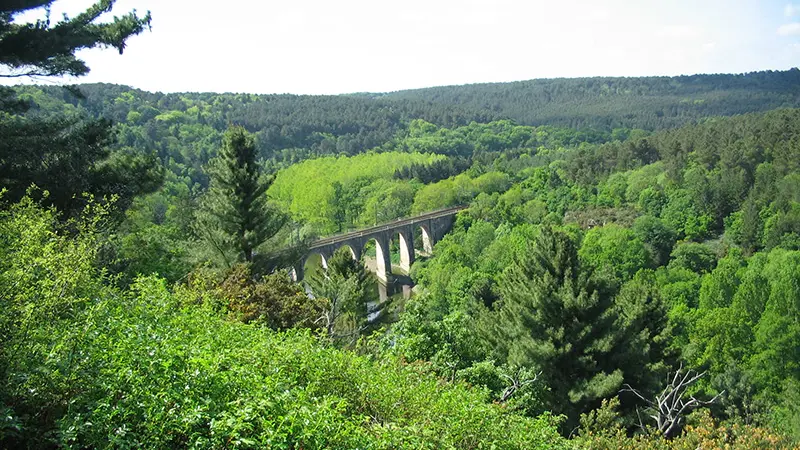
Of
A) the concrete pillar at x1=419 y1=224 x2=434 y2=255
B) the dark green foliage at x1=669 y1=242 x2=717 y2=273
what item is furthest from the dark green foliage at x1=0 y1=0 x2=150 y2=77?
the concrete pillar at x1=419 y1=224 x2=434 y2=255

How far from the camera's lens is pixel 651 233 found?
46.4 m

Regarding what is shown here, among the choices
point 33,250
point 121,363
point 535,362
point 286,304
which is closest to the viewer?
point 121,363

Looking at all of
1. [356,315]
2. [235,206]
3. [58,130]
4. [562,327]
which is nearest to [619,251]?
[356,315]

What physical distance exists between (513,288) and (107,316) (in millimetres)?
13297

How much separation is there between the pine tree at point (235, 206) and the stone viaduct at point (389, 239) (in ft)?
82.1

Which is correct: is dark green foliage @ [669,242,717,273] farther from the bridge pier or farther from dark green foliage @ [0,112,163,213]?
dark green foliage @ [0,112,163,213]

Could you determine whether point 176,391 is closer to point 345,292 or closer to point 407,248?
point 345,292

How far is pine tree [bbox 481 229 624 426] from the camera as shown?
15.6 metres

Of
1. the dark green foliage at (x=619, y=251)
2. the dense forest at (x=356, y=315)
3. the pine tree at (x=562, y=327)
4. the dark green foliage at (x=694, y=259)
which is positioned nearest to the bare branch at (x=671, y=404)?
the dense forest at (x=356, y=315)

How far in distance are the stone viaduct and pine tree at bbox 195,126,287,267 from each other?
25.0 m

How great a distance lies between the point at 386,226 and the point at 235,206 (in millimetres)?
38764

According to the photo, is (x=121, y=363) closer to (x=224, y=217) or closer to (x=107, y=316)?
(x=107, y=316)

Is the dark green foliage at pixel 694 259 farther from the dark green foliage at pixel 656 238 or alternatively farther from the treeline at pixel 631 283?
the dark green foliage at pixel 656 238

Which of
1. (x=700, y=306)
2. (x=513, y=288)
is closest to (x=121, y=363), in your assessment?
(x=513, y=288)
